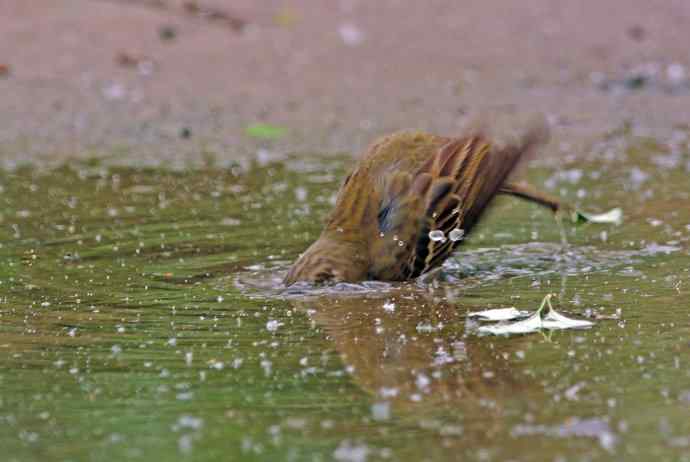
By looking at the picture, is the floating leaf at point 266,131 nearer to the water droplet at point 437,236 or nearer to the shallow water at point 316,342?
the shallow water at point 316,342

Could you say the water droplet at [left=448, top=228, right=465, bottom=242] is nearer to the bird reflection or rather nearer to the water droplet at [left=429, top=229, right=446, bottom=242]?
the water droplet at [left=429, top=229, right=446, bottom=242]

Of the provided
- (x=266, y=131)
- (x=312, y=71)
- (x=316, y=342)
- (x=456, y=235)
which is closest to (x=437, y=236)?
(x=456, y=235)

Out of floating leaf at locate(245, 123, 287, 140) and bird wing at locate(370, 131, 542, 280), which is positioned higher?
bird wing at locate(370, 131, 542, 280)

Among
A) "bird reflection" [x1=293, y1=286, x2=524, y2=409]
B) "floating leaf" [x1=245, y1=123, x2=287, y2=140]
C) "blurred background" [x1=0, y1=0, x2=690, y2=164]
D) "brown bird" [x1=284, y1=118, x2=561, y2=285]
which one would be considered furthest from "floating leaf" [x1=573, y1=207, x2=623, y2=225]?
"floating leaf" [x1=245, y1=123, x2=287, y2=140]

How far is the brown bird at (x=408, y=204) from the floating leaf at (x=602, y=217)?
0.81 m

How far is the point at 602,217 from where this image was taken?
25.1ft

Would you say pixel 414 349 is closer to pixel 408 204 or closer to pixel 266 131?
pixel 408 204

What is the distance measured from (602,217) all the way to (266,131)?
15.0 feet

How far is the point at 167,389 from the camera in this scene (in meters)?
4.65

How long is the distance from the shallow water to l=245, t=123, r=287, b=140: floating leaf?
2.71 m

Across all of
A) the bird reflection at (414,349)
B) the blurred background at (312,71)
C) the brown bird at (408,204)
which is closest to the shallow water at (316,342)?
the bird reflection at (414,349)

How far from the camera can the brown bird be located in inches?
256

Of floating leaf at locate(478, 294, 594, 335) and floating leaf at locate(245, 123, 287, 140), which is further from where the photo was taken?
floating leaf at locate(245, 123, 287, 140)

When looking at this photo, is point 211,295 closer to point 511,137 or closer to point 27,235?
point 27,235
